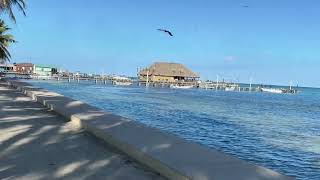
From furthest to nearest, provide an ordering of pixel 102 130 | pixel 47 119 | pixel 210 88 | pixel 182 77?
pixel 210 88 < pixel 182 77 < pixel 47 119 < pixel 102 130

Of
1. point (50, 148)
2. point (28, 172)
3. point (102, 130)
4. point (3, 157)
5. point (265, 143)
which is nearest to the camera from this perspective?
point (28, 172)

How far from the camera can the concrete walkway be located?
8852 mm

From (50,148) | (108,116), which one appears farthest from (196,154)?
(108,116)

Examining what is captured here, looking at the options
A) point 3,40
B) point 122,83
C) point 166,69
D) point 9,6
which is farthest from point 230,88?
point 9,6

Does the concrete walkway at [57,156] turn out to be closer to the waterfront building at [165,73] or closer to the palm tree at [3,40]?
the palm tree at [3,40]

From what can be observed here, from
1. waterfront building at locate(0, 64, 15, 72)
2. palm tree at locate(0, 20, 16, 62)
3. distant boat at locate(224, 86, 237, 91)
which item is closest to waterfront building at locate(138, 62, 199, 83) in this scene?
distant boat at locate(224, 86, 237, 91)

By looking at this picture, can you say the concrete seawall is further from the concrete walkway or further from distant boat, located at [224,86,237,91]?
distant boat, located at [224,86,237,91]

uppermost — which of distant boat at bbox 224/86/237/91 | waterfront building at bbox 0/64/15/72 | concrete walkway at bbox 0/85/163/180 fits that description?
waterfront building at bbox 0/64/15/72

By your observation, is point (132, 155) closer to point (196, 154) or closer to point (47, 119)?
point (196, 154)

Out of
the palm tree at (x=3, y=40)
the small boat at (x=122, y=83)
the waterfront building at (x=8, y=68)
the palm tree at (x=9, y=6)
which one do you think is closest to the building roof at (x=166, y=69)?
the small boat at (x=122, y=83)

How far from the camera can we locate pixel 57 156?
10484 mm

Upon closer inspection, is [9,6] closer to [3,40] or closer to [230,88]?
[3,40]

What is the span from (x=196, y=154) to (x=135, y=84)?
139 meters

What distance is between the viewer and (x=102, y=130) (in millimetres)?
13641
